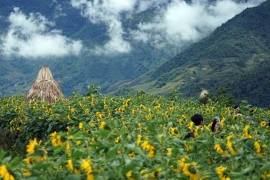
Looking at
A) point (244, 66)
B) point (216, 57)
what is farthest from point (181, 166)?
point (216, 57)

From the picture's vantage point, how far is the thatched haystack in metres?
14.4

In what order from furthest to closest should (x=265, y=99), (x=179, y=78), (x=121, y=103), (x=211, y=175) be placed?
(x=179, y=78) → (x=265, y=99) → (x=121, y=103) → (x=211, y=175)

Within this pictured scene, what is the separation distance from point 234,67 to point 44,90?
13065cm

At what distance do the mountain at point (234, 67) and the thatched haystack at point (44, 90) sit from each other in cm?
7031

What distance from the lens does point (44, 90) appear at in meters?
14.7

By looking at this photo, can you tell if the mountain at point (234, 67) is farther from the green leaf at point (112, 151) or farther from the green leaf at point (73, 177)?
the green leaf at point (73, 177)

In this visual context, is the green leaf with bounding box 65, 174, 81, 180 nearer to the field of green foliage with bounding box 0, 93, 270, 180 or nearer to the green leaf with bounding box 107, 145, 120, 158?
the field of green foliage with bounding box 0, 93, 270, 180

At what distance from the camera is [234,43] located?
171m

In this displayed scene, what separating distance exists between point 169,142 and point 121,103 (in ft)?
21.5

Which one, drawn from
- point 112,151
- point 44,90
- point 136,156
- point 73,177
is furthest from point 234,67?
point 73,177

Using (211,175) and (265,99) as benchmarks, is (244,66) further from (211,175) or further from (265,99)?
(211,175)

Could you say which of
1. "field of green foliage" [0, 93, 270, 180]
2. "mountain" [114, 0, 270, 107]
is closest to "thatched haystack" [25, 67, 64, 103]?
"field of green foliage" [0, 93, 270, 180]

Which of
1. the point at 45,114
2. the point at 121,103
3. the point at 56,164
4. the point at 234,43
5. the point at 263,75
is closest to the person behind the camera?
the point at 56,164

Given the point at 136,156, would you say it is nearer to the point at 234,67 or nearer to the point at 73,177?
the point at 73,177
